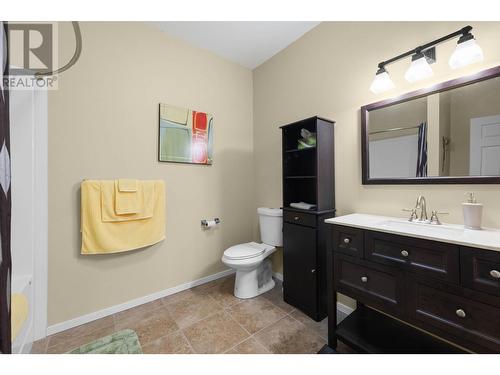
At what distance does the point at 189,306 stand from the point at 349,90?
7.59 feet

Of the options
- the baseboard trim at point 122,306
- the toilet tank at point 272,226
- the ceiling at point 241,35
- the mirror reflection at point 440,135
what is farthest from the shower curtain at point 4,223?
the mirror reflection at point 440,135

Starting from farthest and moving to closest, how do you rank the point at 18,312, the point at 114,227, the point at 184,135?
the point at 184,135, the point at 114,227, the point at 18,312

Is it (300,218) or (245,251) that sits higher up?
(300,218)

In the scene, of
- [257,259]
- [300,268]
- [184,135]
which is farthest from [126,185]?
[300,268]

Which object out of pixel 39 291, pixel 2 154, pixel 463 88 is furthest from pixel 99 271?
pixel 463 88

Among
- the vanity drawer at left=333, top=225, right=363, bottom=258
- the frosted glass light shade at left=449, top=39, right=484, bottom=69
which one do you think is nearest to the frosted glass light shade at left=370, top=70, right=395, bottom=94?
the frosted glass light shade at left=449, top=39, right=484, bottom=69

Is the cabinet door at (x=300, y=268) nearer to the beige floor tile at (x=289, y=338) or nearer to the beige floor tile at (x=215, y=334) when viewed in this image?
the beige floor tile at (x=289, y=338)

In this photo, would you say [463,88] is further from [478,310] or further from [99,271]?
[99,271]

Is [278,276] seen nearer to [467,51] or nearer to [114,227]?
[114,227]

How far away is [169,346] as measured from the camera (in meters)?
1.41

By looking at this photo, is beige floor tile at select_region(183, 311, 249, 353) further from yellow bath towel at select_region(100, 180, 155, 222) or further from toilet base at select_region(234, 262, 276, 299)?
yellow bath towel at select_region(100, 180, 155, 222)

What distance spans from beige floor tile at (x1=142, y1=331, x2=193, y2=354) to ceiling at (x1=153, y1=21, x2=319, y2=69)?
2.60 meters

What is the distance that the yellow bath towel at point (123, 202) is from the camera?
1.67 metres
